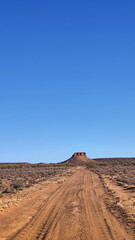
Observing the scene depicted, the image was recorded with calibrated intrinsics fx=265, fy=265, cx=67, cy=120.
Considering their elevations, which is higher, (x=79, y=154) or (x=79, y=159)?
(x=79, y=154)

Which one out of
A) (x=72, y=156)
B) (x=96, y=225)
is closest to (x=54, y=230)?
(x=96, y=225)

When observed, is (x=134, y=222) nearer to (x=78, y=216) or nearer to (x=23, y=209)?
(x=78, y=216)

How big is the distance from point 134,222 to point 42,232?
3.62 meters

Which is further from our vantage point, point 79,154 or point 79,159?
point 79,154

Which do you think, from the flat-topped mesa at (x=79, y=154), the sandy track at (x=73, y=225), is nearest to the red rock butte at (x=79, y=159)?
the flat-topped mesa at (x=79, y=154)

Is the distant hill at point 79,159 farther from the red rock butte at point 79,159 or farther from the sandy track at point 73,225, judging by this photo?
the sandy track at point 73,225

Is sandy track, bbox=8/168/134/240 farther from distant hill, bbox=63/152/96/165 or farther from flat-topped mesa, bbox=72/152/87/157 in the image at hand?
flat-topped mesa, bbox=72/152/87/157

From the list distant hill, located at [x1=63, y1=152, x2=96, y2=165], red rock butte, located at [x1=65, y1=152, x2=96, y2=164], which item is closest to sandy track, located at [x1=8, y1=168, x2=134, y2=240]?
distant hill, located at [x1=63, y1=152, x2=96, y2=165]

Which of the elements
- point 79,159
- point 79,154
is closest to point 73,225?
point 79,159

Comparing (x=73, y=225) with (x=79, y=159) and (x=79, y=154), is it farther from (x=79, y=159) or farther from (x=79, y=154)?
(x=79, y=154)

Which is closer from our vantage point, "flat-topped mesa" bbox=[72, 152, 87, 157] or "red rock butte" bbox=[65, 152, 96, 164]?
"red rock butte" bbox=[65, 152, 96, 164]

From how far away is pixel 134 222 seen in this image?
399 inches

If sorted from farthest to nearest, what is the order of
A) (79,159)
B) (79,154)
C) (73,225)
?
(79,154), (79,159), (73,225)

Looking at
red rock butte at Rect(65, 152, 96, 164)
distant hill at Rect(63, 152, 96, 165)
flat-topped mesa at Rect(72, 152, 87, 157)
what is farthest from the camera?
flat-topped mesa at Rect(72, 152, 87, 157)
